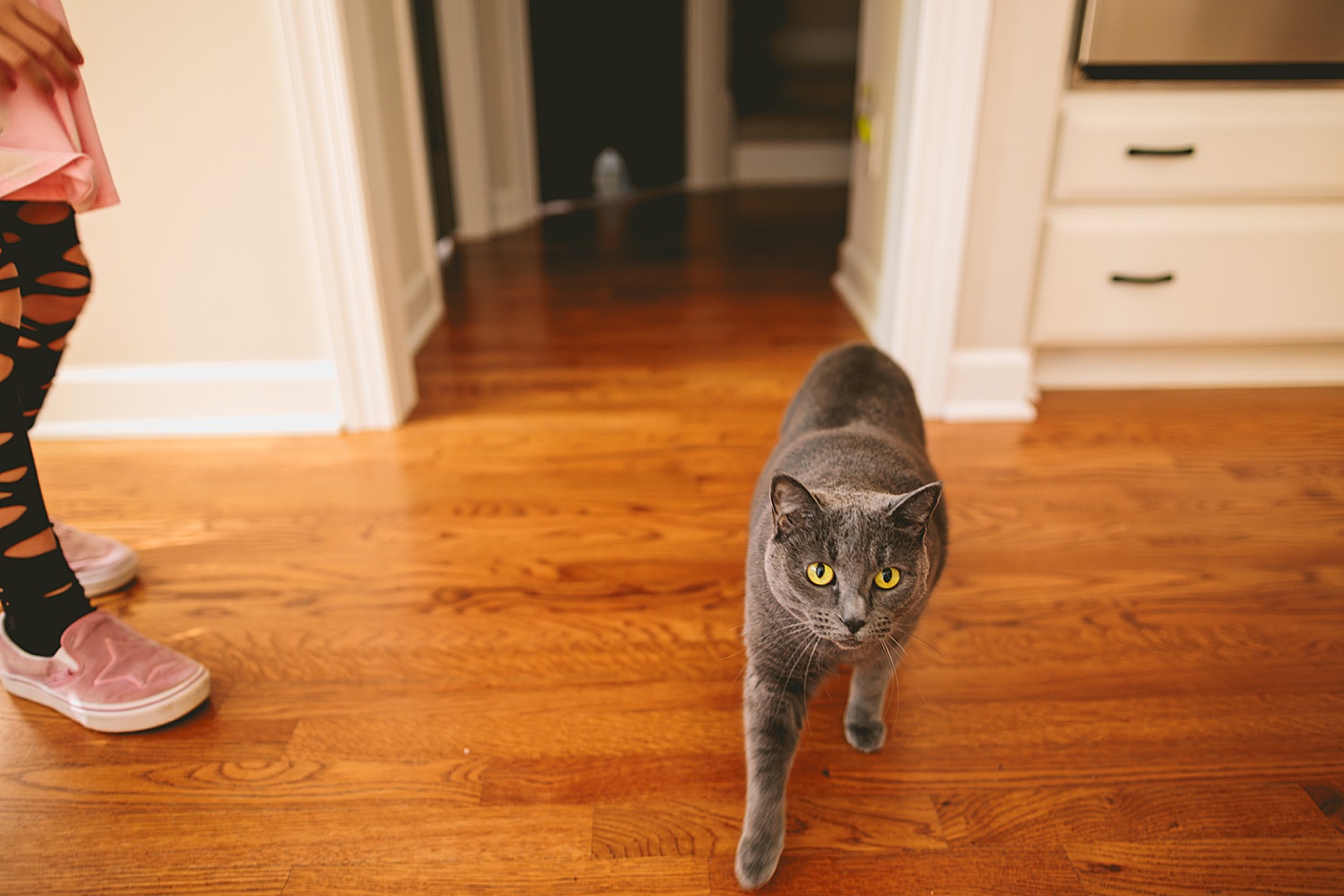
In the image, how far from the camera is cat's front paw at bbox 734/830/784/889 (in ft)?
2.92

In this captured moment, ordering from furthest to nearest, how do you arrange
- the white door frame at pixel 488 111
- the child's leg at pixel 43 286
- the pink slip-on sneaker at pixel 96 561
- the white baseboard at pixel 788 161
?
the white baseboard at pixel 788 161 → the white door frame at pixel 488 111 → the pink slip-on sneaker at pixel 96 561 → the child's leg at pixel 43 286

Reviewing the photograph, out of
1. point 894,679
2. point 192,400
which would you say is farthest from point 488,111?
point 894,679

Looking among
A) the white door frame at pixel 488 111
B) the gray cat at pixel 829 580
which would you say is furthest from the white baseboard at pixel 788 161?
the gray cat at pixel 829 580

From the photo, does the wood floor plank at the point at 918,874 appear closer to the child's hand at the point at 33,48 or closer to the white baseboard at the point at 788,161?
the child's hand at the point at 33,48

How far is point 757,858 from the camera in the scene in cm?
89

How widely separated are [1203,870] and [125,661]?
132cm

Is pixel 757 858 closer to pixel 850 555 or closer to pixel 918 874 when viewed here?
pixel 918 874

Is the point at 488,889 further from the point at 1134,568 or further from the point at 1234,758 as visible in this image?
the point at 1134,568

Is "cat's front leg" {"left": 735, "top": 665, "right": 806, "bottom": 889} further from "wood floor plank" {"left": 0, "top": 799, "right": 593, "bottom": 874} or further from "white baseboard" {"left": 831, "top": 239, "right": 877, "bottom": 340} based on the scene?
"white baseboard" {"left": 831, "top": 239, "right": 877, "bottom": 340}

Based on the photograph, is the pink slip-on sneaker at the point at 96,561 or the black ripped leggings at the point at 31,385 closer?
the black ripped leggings at the point at 31,385

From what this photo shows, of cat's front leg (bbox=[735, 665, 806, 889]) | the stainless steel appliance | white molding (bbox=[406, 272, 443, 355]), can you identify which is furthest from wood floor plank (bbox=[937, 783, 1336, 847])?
white molding (bbox=[406, 272, 443, 355])

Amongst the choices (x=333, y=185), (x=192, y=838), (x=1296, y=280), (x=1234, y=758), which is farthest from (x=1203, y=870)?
(x=333, y=185)

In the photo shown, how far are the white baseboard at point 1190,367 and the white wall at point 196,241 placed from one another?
1.76 meters

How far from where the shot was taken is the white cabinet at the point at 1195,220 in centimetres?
181
